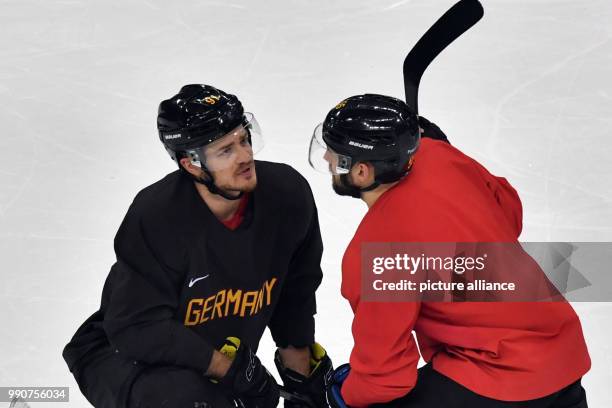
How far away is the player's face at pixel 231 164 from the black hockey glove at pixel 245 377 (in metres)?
0.43

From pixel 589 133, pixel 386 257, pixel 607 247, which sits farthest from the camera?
pixel 589 133

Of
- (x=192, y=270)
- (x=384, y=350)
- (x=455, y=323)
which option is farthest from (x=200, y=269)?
(x=455, y=323)

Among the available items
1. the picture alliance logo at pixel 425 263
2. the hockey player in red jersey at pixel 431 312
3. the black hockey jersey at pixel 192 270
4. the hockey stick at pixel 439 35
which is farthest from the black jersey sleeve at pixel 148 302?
the hockey stick at pixel 439 35

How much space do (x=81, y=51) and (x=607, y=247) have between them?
8.55ft

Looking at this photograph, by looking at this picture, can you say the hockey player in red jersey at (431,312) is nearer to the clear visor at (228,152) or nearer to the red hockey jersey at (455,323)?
the red hockey jersey at (455,323)

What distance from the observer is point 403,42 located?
173 inches

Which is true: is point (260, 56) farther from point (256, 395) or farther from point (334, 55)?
point (256, 395)

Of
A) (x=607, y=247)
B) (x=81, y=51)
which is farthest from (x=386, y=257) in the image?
(x=81, y=51)

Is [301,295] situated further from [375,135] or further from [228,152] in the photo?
[375,135]

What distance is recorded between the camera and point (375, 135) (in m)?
1.96

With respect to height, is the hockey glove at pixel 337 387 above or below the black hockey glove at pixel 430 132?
below

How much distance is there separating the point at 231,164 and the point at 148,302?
1.26ft

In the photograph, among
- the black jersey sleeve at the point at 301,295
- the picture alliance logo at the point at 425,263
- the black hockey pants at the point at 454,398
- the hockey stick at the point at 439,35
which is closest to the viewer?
the picture alliance logo at the point at 425,263

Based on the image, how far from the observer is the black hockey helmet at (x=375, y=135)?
196 cm
